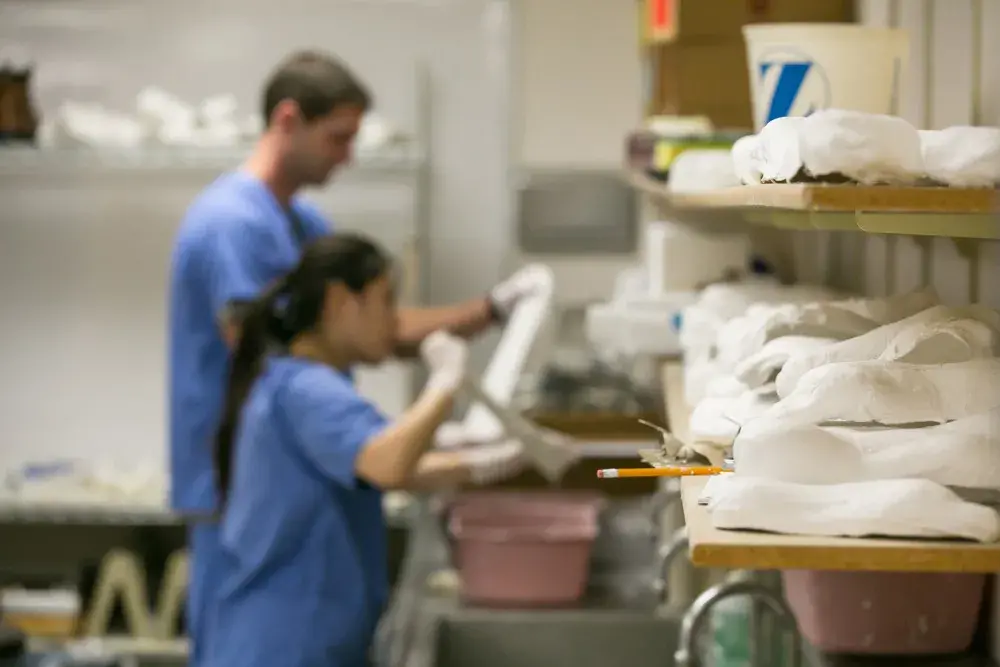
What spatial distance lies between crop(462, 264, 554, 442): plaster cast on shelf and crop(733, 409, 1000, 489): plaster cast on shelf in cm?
191

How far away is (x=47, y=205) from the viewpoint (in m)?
3.95

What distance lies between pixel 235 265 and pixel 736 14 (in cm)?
112

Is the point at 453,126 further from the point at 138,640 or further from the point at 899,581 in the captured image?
the point at 899,581

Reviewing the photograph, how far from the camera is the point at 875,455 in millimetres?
982

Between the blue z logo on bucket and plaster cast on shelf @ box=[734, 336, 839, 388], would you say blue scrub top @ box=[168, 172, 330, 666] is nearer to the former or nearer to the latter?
the blue z logo on bucket

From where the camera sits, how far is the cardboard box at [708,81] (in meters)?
2.32

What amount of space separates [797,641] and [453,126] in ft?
8.69

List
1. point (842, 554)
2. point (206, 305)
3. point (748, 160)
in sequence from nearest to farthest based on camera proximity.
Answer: point (842, 554) < point (748, 160) < point (206, 305)

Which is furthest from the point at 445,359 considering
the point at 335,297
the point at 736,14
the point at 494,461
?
the point at 736,14

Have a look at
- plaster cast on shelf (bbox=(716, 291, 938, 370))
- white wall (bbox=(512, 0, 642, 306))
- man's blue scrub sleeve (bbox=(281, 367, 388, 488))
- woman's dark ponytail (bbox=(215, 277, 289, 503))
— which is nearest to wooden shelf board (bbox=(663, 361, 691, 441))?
plaster cast on shelf (bbox=(716, 291, 938, 370))

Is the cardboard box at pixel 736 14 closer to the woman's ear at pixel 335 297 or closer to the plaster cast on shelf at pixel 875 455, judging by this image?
the woman's ear at pixel 335 297

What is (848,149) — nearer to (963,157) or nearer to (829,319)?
(963,157)

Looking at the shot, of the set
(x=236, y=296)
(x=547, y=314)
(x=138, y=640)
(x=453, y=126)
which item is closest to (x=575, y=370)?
(x=547, y=314)

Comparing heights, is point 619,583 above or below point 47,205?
below
